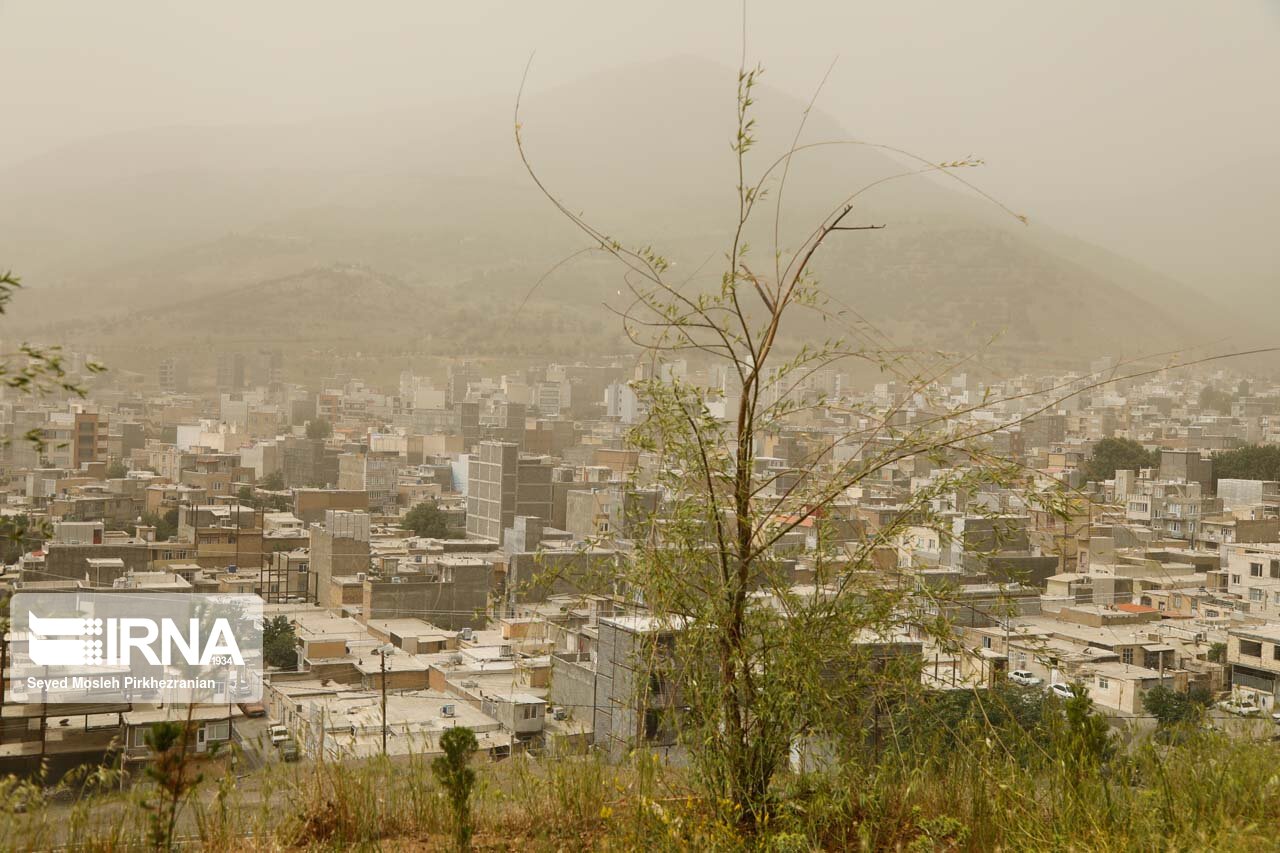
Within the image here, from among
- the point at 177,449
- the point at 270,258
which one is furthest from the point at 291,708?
the point at 270,258

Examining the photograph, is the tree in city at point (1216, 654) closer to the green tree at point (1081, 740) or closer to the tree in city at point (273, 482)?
the green tree at point (1081, 740)

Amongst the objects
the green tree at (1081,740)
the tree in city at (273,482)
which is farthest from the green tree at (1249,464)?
the tree in city at (273,482)

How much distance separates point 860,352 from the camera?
1638 mm

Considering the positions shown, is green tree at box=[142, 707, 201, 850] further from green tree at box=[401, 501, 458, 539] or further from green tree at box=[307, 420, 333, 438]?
green tree at box=[307, 420, 333, 438]

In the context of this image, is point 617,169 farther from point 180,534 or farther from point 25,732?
point 25,732

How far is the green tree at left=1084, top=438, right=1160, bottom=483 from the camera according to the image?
1009 centimetres

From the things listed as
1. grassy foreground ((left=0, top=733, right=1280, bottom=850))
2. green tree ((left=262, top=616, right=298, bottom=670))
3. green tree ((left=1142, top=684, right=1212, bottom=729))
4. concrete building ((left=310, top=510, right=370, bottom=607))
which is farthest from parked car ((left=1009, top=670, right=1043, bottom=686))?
concrete building ((left=310, top=510, right=370, bottom=607))

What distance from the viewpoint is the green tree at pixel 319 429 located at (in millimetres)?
19266

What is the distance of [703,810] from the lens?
1600mm

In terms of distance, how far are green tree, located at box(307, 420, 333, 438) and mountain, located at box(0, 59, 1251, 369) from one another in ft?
19.7

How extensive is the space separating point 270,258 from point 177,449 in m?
25.0

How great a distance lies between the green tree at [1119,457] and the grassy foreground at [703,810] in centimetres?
891

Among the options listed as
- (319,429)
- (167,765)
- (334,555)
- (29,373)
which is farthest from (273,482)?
(167,765)

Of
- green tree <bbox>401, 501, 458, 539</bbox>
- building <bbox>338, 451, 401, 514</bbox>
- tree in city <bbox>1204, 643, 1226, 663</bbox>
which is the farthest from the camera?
building <bbox>338, 451, 401, 514</bbox>
